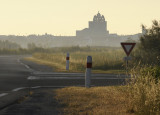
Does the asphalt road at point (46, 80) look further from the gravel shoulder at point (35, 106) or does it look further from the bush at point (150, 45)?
the bush at point (150, 45)

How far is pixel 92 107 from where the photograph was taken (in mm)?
8914

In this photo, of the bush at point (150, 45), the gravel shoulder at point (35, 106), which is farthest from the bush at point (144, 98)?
the bush at point (150, 45)

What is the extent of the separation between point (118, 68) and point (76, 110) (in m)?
19.1

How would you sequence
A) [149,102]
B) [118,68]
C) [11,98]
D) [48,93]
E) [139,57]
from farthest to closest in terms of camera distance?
[139,57] < [118,68] < [48,93] < [11,98] < [149,102]

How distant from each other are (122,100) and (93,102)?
Result: 73cm

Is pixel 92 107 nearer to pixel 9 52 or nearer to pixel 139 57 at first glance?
pixel 139 57

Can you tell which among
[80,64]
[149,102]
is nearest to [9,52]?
[80,64]

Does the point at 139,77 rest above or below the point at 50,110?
above

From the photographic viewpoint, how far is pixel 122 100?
9.55 metres

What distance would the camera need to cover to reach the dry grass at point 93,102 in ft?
27.2

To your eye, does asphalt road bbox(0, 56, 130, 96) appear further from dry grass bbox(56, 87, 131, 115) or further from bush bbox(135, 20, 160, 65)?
bush bbox(135, 20, 160, 65)

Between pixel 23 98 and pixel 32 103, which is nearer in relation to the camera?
pixel 32 103

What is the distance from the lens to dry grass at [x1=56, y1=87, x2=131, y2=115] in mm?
8298

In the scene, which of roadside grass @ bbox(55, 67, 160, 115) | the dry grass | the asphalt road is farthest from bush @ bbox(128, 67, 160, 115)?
the asphalt road
